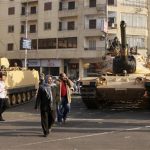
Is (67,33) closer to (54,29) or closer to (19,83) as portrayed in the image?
(54,29)

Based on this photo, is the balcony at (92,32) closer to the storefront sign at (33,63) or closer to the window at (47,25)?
the window at (47,25)

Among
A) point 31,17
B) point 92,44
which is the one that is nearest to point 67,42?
point 92,44

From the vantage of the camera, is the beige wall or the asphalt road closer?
the asphalt road

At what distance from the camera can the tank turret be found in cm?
2311

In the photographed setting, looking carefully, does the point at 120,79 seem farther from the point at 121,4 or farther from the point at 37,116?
the point at 121,4

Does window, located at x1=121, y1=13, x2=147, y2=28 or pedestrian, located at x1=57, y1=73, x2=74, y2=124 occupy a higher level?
window, located at x1=121, y1=13, x2=147, y2=28

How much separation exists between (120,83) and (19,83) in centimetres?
741

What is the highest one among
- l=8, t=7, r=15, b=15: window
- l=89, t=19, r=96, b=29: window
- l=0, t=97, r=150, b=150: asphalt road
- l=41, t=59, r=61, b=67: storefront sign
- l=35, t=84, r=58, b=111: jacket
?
l=8, t=7, r=15, b=15: window

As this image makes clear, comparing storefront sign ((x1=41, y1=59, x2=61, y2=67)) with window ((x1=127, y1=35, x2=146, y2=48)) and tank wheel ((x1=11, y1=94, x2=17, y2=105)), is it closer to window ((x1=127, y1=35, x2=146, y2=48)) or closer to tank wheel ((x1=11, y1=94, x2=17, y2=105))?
window ((x1=127, y1=35, x2=146, y2=48))

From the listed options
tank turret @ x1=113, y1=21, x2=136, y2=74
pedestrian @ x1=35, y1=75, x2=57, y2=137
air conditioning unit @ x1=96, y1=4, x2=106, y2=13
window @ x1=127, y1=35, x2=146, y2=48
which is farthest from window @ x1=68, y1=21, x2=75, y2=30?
pedestrian @ x1=35, y1=75, x2=57, y2=137

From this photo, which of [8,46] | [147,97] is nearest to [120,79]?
[147,97]

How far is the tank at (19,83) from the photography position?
25517 millimetres

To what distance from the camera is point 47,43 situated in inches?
2511

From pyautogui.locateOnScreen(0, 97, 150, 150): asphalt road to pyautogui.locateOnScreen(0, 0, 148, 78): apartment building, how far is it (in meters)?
38.6
